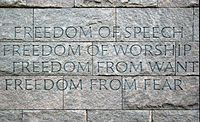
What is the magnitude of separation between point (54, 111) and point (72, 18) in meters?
1.14

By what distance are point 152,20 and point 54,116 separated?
165cm

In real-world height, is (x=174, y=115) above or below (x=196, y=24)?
below

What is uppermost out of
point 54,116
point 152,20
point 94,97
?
point 152,20

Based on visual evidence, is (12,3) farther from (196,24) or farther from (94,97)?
(196,24)

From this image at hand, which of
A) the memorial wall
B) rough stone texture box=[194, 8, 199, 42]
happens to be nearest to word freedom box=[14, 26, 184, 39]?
the memorial wall

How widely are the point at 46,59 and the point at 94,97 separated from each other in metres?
0.74

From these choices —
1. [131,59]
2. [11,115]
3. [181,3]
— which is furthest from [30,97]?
[181,3]

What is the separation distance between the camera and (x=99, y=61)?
4680 mm

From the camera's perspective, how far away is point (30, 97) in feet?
15.3

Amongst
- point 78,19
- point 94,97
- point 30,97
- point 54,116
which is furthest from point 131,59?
point 30,97

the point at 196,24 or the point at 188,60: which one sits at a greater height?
the point at 196,24

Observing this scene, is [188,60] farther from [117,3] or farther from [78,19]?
[78,19]

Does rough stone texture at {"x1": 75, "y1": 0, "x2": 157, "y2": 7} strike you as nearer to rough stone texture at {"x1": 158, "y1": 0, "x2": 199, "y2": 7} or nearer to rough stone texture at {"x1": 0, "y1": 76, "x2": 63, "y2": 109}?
rough stone texture at {"x1": 158, "y1": 0, "x2": 199, "y2": 7}

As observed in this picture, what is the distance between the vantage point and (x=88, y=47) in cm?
469
